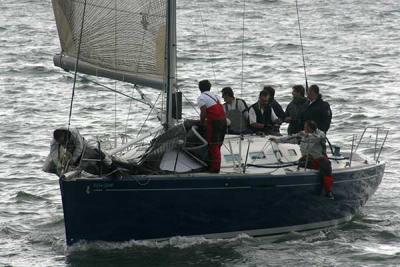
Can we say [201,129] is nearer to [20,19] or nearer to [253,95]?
[253,95]

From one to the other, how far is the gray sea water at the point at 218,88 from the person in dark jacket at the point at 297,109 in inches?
68.4

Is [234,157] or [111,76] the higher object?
[111,76]

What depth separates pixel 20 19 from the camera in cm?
5309

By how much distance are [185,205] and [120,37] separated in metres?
2.72

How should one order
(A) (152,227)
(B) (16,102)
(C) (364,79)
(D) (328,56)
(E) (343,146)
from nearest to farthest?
(A) (152,227), (E) (343,146), (B) (16,102), (C) (364,79), (D) (328,56)

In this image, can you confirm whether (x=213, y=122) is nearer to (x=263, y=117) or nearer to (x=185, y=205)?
(x=185, y=205)

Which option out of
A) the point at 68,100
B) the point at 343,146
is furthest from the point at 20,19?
the point at 343,146

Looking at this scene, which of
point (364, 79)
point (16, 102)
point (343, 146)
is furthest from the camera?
point (364, 79)

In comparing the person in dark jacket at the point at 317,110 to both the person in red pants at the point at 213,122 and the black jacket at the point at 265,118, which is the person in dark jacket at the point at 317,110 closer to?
the black jacket at the point at 265,118

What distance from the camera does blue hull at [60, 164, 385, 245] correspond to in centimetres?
1681

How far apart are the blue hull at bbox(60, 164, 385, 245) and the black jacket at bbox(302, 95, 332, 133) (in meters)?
1.50

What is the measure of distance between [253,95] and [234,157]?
1566 cm

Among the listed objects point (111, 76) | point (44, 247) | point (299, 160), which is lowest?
point (44, 247)

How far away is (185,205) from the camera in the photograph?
17.0 metres
